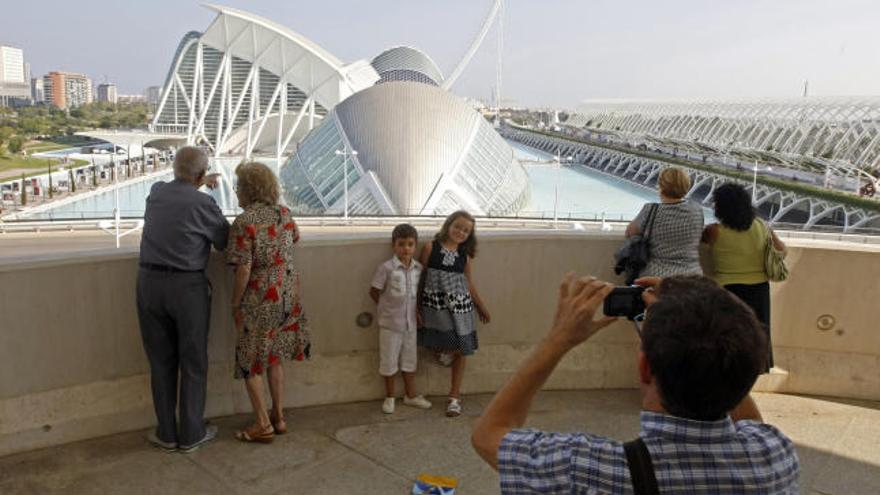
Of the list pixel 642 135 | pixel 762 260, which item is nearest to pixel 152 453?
pixel 762 260

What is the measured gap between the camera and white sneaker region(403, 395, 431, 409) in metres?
4.67

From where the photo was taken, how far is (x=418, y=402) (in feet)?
15.3

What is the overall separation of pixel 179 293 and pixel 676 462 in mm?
2956

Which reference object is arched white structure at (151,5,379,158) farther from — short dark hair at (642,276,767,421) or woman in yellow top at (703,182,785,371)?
short dark hair at (642,276,767,421)

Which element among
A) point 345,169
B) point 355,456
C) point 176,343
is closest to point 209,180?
point 176,343

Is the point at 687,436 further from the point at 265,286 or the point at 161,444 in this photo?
the point at 161,444

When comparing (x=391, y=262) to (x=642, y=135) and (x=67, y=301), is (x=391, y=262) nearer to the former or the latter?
(x=67, y=301)

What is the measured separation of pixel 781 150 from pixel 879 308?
2896 inches

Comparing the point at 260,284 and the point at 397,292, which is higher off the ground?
the point at 260,284

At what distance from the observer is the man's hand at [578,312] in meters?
1.78

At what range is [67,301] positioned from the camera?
3.88m

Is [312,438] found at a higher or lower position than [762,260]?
Result: lower

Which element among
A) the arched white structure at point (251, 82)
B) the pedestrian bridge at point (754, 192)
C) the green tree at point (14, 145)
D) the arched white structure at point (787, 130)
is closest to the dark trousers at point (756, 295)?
the pedestrian bridge at point (754, 192)

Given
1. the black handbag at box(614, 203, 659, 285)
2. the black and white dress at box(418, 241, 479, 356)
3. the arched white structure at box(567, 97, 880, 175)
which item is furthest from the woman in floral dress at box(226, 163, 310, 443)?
the arched white structure at box(567, 97, 880, 175)
